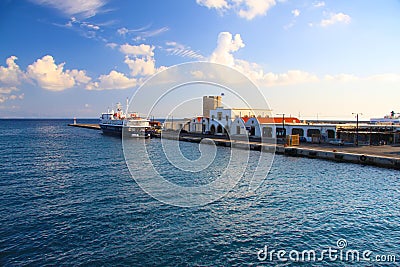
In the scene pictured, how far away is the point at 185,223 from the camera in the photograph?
38.0ft

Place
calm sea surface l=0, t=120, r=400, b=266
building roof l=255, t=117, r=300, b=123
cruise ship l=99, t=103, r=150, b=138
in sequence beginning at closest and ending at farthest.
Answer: calm sea surface l=0, t=120, r=400, b=266 → building roof l=255, t=117, r=300, b=123 → cruise ship l=99, t=103, r=150, b=138

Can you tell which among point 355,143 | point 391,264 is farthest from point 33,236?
point 355,143

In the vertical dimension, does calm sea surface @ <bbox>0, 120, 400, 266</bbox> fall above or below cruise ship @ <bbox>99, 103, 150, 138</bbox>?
below

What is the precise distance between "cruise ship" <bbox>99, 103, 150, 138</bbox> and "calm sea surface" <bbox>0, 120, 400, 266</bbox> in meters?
37.1

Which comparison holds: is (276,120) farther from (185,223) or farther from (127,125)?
(185,223)

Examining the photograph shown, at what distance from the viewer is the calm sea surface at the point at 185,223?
912cm

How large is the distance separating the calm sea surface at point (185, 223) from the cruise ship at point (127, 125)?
37.1 metres

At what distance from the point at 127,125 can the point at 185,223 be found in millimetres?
53448

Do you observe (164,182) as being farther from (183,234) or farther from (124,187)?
Result: (183,234)

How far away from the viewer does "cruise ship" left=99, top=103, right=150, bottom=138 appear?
61.8 m

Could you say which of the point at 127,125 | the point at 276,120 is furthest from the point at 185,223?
the point at 127,125

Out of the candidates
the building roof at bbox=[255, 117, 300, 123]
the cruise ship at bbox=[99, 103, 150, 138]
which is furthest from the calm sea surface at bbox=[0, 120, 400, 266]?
the cruise ship at bbox=[99, 103, 150, 138]

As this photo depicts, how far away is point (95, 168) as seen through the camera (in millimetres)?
24219

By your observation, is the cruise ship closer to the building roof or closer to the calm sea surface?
the building roof
